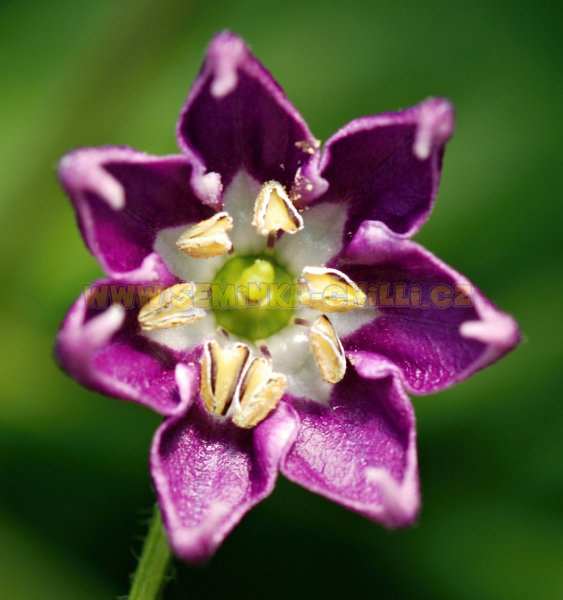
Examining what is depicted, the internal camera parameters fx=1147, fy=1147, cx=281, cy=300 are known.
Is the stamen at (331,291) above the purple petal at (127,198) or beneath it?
beneath

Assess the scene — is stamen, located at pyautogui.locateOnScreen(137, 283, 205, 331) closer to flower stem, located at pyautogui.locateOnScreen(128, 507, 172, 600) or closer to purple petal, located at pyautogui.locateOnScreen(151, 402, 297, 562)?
purple petal, located at pyautogui.locateOnScreen(151, 402, 297, 562)

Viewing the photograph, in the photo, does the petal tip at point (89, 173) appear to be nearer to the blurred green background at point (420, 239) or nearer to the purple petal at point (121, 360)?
the purple petal at point (121, 360)

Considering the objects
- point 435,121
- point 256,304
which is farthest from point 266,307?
point 435,121

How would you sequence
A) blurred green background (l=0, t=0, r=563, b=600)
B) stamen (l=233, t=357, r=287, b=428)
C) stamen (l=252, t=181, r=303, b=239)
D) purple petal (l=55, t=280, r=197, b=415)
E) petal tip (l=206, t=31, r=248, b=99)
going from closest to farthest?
purple petal (l=55, t=280, r=197, b=415)
petal tip (l=206, t=31, r=248, b=99)
stamen (l=233, t=357, r=287, b=428)
stamen (l=252, t=181, r=303, b=239)
blurred green background (l=0, t=0, r=563, b=600)

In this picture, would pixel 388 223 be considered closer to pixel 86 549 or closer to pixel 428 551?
pixel 428 551

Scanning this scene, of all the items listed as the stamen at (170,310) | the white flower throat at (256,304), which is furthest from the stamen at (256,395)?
the stamen at (170,310)

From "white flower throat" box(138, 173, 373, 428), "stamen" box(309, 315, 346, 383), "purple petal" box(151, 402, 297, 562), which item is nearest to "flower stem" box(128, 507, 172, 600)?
"purple petal" box(151, 402, 297, 562)
